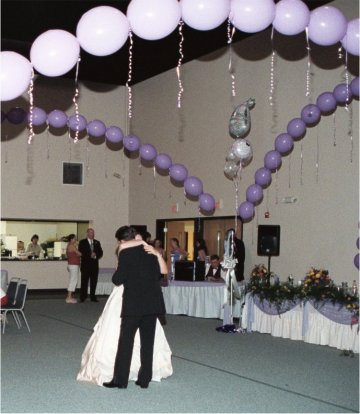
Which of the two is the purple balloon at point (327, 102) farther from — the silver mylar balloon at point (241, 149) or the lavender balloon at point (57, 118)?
the lavender balloon at point (57, 118)

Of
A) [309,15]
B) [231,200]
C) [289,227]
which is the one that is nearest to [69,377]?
[309,15]

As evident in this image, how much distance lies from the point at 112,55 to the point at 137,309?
9.25 metres

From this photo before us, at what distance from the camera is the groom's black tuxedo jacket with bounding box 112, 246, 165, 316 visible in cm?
559

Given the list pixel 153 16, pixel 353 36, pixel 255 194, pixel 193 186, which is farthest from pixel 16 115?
pixel 353 36

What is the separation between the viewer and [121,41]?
6.39 metres

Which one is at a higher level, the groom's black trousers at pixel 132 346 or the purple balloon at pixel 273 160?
the purple balloon at pixel 273 160

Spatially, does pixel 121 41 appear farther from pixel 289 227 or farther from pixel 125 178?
pixel 125 178

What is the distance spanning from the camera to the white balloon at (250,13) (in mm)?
6582

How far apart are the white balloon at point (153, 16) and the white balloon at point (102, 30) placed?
0.43 feet

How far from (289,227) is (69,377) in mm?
6831

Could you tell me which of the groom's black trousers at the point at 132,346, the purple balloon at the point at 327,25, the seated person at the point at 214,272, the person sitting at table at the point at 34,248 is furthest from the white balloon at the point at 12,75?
the person sitting at table at the point at 34,248

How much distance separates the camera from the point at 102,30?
624cm

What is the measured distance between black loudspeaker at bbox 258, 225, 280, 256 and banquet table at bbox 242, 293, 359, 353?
1.67 m

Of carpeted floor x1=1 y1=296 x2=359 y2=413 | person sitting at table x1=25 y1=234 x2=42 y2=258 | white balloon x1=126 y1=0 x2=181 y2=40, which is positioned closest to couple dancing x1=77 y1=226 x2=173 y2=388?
carpeted floor x1=1 y1=296 x2=359 y2=413
